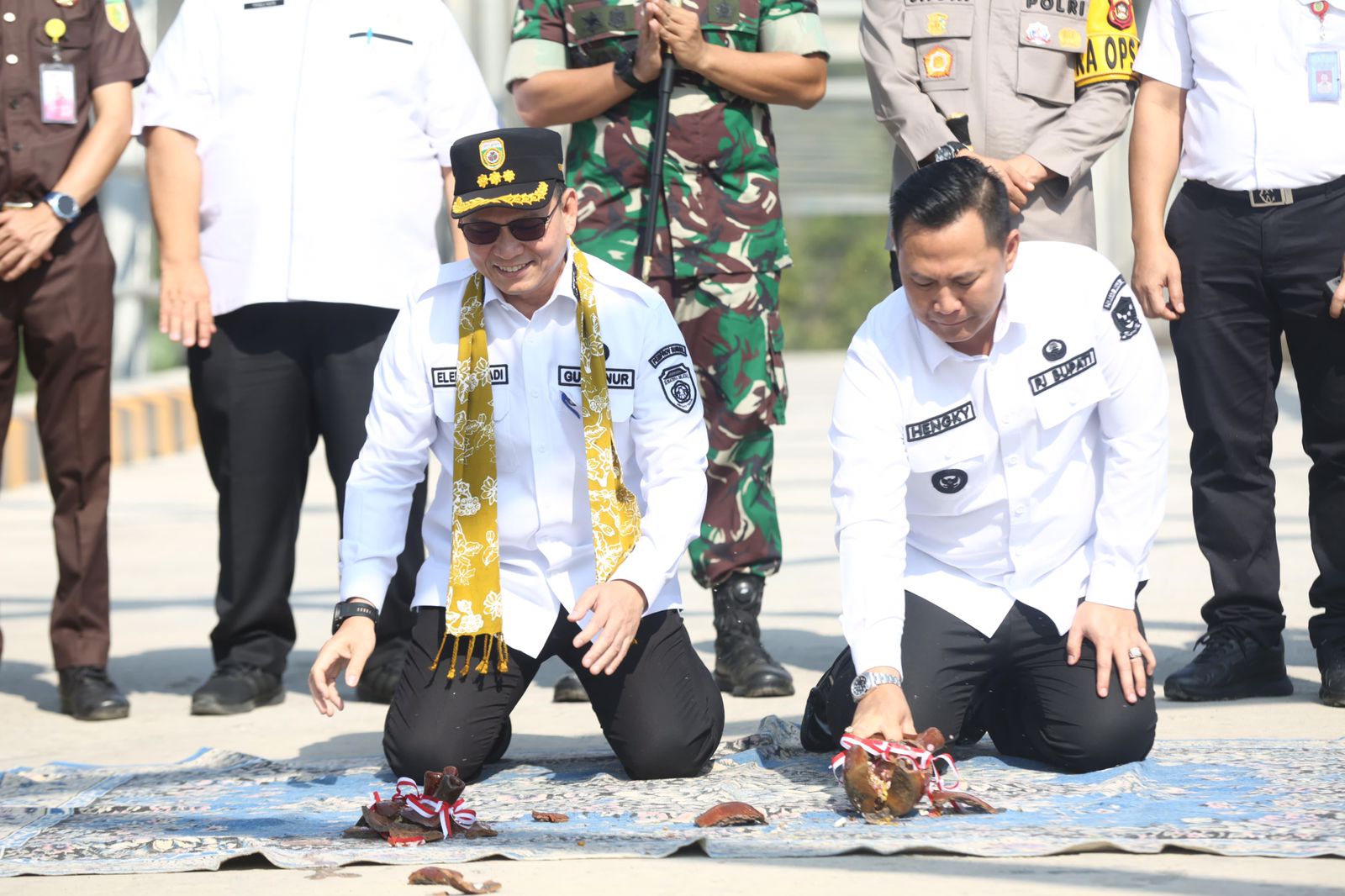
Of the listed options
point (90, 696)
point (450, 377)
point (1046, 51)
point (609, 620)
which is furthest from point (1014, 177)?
point (90, 696)

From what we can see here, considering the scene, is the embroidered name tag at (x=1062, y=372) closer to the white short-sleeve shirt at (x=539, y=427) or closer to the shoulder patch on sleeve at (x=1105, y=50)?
the white short-sleeve shirt at (x=539, y=427)

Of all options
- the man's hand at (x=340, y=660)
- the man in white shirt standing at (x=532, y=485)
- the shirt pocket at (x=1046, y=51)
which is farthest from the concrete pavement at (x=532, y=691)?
the shirt pocket at (x=1046, y=51)

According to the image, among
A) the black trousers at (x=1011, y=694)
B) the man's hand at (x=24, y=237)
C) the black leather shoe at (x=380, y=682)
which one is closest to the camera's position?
the black trousers at (x=1011, y=694)

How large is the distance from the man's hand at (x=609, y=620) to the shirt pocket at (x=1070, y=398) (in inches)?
34.5

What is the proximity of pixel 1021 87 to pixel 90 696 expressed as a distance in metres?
2.79

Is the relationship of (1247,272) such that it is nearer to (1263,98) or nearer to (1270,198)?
(1270,198)

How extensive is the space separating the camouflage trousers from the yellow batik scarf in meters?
0.94

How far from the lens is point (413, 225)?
484 centimetres

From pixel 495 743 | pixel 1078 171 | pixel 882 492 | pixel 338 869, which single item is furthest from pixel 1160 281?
pixel 338 869

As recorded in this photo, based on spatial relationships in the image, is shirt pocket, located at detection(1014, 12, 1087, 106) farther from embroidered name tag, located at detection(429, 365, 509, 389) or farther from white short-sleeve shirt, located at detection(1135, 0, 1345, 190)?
embroidered name tag, located at detection(429, 365, 509, 389)

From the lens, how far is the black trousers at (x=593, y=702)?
Result: 12.2 ft

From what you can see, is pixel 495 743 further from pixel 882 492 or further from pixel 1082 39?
pixel 1082 39

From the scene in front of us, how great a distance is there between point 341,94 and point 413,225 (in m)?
0.38

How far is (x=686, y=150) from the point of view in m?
4.67
